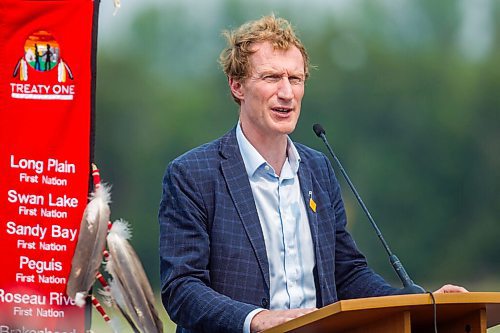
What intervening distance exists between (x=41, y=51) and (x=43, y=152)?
1.22 feet

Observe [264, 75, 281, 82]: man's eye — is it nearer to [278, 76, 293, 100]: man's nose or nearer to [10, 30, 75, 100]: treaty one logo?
[278, 76, 293, 100]: man's nose

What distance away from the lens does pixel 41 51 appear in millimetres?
3480

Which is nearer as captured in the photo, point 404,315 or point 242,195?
point 404,315

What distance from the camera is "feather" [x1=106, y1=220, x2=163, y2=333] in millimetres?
3561

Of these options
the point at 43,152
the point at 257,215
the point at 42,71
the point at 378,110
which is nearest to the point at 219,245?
the point at 257,215

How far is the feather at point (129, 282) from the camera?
140 inches

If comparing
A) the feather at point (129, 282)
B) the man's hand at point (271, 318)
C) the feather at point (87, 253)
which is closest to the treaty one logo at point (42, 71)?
the feather at point (87, 253)

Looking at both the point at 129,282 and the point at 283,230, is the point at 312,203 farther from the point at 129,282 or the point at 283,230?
the point at 129,282

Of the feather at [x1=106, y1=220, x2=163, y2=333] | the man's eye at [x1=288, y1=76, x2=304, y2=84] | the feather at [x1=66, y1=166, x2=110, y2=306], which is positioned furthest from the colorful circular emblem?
the man's eye at [x1=288, y1=76, x2=304, y2=84]

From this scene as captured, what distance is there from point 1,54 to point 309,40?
1246mm

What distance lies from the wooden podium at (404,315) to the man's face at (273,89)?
73 centimetres

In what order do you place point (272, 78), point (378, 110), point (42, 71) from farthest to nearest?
1. point (378, 110)
2. point (42, 71)
3. point (272, 78)

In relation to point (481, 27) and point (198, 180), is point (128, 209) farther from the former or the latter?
point (481, 27)

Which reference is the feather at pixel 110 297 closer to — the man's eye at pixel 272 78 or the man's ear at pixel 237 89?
the man's ear at pixel 237 89
